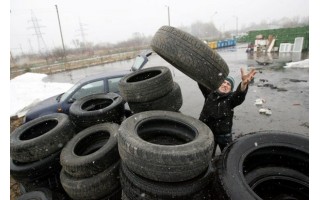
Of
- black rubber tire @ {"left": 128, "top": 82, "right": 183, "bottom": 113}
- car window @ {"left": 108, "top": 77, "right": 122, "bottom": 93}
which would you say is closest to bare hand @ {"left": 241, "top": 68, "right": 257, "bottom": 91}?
black rubber tire @ {"left": 128, "top": 82, "right": 183, "bottom": 113}

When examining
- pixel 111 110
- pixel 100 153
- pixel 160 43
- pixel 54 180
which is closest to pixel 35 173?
pixel 54 180

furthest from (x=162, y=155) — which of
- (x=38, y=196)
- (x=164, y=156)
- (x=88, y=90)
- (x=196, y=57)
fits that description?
(x=88, y=90)

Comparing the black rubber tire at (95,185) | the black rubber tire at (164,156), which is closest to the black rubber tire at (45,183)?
the black rubber tire at (95,185)

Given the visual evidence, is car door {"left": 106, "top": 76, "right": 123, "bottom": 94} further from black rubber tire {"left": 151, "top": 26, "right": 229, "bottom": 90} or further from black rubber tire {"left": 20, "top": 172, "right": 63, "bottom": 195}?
black rubber tire {"left": 151, "top": 26, "right": 229, "bottom": 90}

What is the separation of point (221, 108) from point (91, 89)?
447 centimetres

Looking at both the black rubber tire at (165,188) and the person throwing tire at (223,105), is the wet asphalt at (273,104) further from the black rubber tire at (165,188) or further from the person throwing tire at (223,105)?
the black rubber tire at (165,188)

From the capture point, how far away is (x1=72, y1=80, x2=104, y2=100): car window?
671cm

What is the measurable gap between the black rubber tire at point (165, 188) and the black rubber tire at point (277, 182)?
68 centimetres

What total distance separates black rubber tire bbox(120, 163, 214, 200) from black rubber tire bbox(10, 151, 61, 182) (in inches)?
66.2

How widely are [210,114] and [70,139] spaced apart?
Answer: 262 centimetres

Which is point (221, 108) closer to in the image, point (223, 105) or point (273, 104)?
point (223, 105)

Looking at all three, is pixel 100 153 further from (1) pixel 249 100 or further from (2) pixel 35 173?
(1) pixel 249 100

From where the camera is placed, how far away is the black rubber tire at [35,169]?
12.0 ft

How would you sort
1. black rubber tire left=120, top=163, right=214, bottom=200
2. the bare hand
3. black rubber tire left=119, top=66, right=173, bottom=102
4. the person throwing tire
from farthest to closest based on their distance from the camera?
1. black rubber tire left=119, top=66, right=173, bottom=102
2. the person throwing tire
3. the bare hand
4. black rubber tire left=120, top=163, right=214, bottom=200
